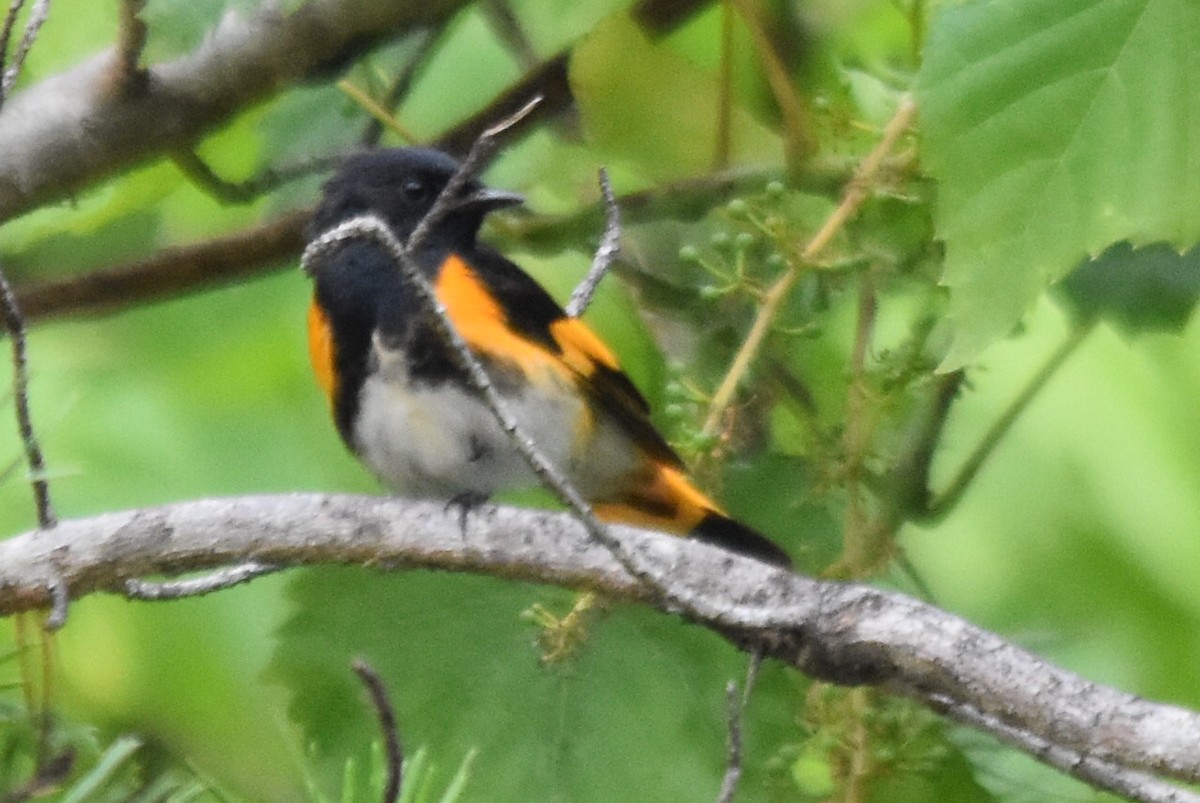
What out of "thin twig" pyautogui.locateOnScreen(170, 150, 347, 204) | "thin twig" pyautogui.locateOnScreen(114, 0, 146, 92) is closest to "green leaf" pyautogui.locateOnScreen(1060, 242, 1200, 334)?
"thin twig" pyautogui.locateOnScreen(170, 150, 347, 204)

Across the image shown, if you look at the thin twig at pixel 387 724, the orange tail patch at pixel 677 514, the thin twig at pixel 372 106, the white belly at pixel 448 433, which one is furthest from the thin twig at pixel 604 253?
the thin twig at pixel 387 724

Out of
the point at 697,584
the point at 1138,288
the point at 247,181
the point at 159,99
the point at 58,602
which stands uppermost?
the point at 159,99

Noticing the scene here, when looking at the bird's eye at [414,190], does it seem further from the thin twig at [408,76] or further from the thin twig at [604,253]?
the thin twig at [604,253]

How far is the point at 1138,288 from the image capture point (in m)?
2.03

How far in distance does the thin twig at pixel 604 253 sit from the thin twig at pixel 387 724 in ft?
2.94

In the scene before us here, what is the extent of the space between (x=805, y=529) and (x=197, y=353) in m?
0.91

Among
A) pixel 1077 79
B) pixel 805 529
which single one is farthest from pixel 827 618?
pixel 805 529

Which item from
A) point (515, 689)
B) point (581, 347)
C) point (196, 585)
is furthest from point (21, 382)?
point (581, 347)

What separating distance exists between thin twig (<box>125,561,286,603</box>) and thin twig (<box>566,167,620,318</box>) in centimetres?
55

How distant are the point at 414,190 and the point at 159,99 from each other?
15.1 inches

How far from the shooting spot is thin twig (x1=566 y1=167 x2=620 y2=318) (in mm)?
1824

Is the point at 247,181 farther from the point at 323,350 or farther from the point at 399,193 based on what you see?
the point at 323,350

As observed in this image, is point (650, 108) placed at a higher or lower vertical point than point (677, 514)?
higher

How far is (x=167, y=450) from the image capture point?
7.43ft
